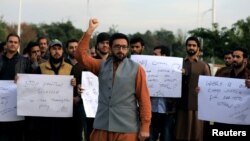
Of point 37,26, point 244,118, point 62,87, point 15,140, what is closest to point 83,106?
point 62,87

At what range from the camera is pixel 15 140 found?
6746mm

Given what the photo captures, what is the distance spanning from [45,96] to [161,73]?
6.35ft

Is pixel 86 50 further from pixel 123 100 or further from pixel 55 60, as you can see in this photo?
pixel 55 60

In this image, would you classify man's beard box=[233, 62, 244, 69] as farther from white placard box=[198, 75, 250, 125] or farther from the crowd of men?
white placard box=[198, 75, 250, 125]

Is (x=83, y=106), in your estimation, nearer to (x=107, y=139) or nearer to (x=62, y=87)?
(x=62, y=87)

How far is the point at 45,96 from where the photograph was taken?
6750 mm

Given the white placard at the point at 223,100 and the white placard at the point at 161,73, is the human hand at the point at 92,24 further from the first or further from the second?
the white placard at the point at 223,100

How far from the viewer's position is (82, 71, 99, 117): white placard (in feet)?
23.1

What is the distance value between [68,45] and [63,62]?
1173 millimetres

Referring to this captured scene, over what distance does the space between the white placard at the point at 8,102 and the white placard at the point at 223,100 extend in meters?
2.76

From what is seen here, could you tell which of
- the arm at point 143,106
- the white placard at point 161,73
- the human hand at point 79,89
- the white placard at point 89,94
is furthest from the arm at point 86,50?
the white placard at point 161,73

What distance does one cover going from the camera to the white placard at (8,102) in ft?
21.9

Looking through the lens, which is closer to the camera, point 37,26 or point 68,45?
point 68,45

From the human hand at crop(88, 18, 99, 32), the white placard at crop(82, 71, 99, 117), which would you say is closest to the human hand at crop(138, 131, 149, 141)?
the human hand at crop(88, 18, 99, 32)
